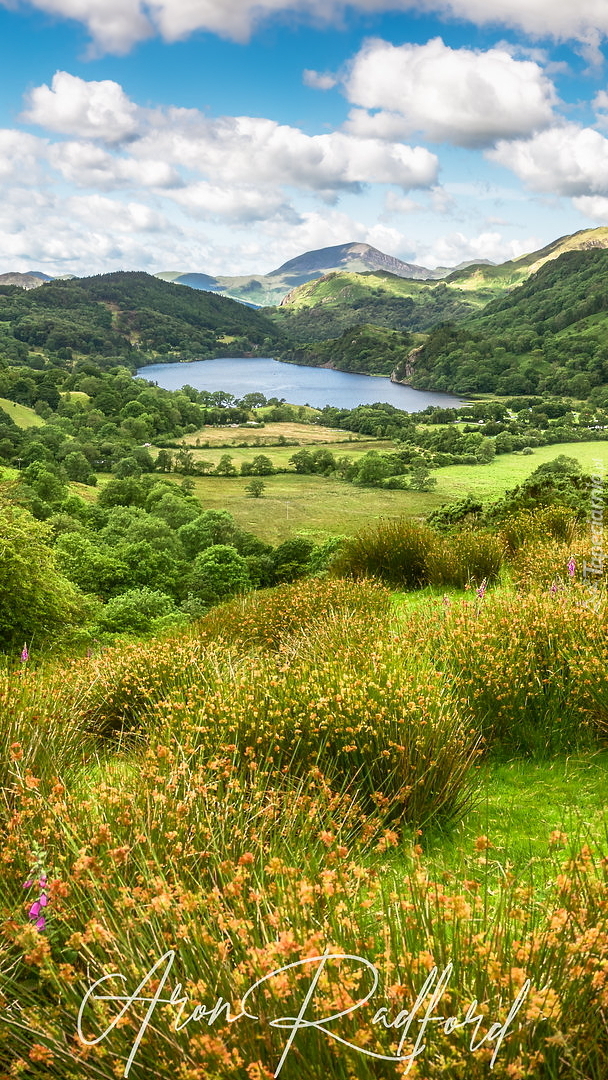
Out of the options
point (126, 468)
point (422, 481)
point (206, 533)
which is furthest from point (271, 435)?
point (206, 533)

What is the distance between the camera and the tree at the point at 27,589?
13000mm

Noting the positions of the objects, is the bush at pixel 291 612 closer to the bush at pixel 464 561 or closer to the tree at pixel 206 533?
the bush at pixel 464 561

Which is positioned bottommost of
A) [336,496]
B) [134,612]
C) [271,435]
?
[134,612]

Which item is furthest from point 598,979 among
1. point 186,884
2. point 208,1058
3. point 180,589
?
point 180,589

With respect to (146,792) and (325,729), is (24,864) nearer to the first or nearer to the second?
(146,792)

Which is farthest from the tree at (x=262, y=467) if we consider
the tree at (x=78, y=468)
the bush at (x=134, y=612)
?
the bush at (x=134, y=612)

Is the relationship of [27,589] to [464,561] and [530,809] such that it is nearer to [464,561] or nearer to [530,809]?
[464,561]

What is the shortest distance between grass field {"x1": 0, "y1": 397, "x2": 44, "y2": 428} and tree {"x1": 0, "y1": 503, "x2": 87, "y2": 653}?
10459cm

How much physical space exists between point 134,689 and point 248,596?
5.38 metres

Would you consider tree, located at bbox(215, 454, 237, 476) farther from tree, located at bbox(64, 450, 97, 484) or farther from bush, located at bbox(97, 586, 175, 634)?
bush, located at bbox(97, 586, 175, 634)
